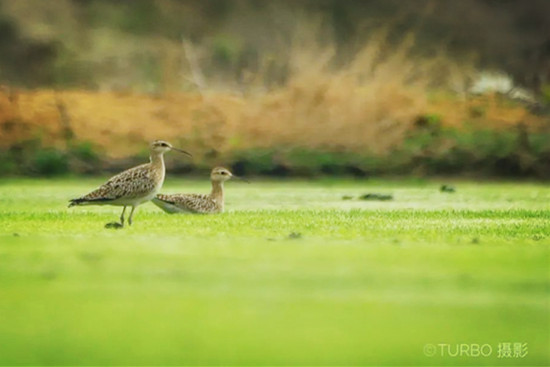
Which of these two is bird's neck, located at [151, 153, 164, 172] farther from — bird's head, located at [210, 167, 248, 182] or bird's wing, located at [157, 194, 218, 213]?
bird's head, located at [210, 167, 248, 182]

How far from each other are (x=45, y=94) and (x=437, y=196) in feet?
17.6

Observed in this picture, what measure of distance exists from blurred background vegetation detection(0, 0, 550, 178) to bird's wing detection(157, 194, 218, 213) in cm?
465

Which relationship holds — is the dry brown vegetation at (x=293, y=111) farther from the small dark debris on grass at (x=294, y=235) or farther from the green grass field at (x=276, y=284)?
the small dark debris on grass at (x=294, y=235)

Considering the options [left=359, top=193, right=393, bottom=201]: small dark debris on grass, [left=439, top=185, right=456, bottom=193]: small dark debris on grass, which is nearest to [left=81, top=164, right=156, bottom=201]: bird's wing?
[left=359, top=193, right=393, bottom=201]: small dark debris on grass

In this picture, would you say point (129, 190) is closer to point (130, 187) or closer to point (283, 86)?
point (130, 187)

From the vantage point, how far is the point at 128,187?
7945 millimetres

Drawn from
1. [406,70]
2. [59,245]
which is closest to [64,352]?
[59,245]

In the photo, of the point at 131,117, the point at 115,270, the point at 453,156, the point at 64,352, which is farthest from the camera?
the point at 131,117

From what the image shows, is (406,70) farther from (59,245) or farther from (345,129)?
(59,245)

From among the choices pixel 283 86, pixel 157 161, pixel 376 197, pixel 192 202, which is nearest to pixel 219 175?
pixel 192 202

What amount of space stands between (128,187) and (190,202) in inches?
34.7

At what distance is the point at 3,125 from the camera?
46.2 feet

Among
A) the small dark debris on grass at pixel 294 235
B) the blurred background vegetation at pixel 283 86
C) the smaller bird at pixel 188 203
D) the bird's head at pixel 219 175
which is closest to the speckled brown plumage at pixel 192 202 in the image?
the smaller bird at pixel 188 203

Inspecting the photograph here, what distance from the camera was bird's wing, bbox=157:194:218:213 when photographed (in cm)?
874
